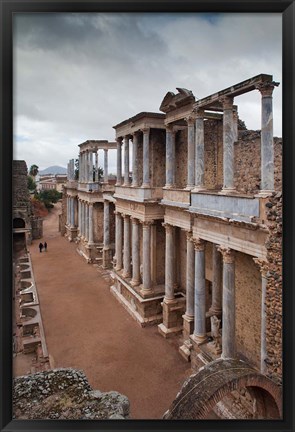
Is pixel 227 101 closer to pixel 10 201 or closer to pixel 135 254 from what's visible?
pixel 10 201

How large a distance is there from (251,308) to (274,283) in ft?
16.2

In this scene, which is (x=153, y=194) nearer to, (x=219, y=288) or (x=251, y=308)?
(x=219, y=288)

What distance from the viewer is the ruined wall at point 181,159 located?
51.8ft

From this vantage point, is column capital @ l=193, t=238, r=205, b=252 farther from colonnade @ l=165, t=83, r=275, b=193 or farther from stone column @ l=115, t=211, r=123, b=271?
stone column @ l=115, t=211, r=123, b=271

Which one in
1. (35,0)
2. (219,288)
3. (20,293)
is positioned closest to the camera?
(35,0)

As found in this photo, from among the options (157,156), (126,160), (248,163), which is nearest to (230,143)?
(248,163)

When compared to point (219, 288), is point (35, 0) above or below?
above

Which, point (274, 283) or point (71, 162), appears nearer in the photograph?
point (274, 283)

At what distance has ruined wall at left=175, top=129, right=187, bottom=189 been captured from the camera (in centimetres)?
1580

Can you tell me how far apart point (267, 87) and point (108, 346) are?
1156 cm

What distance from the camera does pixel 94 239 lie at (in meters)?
29.4

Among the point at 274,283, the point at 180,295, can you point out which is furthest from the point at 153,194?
the point at 274,283

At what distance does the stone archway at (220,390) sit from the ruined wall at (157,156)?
12.7m

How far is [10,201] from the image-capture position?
176 inches
